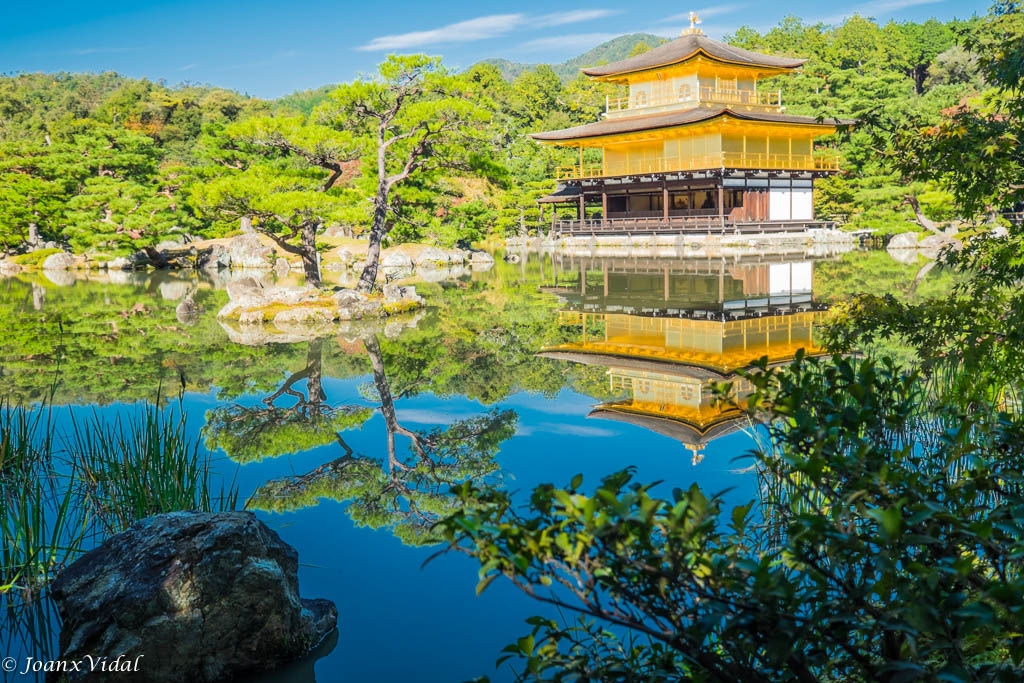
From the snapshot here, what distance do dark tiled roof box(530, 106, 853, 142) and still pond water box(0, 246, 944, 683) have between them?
1113cm

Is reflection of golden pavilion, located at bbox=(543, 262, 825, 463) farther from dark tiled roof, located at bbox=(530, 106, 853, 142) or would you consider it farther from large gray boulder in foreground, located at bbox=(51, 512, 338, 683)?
dark tiled roof, located at bbox=(530, 106, 853, 142)

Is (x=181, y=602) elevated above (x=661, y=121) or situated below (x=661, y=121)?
below

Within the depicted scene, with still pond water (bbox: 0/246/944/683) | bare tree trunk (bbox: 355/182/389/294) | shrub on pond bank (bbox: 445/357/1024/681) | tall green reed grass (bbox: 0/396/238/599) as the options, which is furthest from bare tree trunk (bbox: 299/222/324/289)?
shrub on pond bank (bbox: 445/357/1024/681)

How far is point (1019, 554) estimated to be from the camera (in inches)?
72.7

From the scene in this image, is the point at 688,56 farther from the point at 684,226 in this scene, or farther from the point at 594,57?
the point at 594,57

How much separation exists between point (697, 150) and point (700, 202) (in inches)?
73.5

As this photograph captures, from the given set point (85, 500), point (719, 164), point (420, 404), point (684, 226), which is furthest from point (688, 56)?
point (85, 500)

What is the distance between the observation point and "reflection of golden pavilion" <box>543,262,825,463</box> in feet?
24.0

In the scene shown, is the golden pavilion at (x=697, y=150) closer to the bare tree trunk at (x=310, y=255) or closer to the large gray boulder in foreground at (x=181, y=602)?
the bare tree trunk at (x=310, y=255)

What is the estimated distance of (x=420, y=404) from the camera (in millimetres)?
8047

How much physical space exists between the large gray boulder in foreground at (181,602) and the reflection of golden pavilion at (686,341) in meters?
2.08

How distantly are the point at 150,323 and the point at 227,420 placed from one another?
7.48m

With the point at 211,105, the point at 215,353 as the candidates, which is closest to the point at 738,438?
the point at 215,353

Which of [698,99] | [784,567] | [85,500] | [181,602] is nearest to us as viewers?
[784,567]
